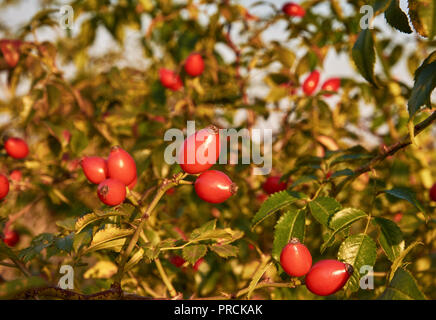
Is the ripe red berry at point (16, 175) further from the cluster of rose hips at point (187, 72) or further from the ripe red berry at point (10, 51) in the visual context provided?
the cluster of rose hips at point (187, 72)

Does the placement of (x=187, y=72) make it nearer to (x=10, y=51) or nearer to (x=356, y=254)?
(x=10, y=51)

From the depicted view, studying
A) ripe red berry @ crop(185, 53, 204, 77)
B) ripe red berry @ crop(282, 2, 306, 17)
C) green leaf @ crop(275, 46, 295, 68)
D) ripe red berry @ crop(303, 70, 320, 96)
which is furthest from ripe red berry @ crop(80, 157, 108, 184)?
ripe red berry @ crop(282, 2, 306, 17)

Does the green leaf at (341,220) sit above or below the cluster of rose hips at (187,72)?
below

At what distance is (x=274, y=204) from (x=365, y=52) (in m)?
Answer: 0.53

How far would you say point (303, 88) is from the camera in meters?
2.33

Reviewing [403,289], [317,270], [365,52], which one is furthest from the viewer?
[365,52]

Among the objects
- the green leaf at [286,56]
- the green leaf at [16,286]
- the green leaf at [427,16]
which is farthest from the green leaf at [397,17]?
the green leaf at [286,56]

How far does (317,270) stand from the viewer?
3.37ft

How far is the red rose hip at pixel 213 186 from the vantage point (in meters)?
1.11

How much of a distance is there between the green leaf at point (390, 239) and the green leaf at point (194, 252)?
0.52m

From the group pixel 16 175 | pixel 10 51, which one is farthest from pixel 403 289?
pixel 10 51

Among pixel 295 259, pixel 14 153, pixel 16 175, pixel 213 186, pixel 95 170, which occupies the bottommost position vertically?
pixel 295 259
